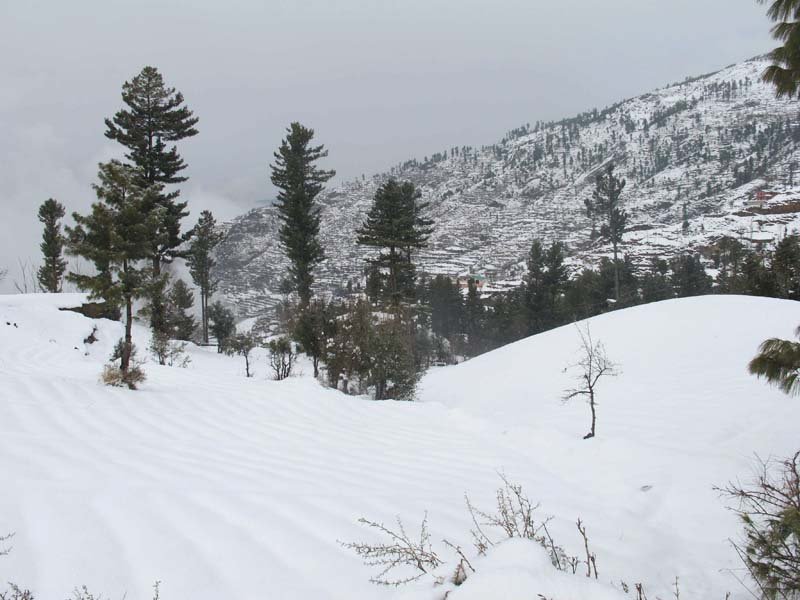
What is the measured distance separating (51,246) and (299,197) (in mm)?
18107

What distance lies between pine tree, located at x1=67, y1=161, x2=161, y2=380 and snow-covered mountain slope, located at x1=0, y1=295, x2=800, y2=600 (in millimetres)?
2139

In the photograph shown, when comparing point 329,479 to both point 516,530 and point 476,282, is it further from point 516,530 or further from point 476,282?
point 476,282

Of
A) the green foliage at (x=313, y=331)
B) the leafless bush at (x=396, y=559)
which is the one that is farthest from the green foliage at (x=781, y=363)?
the green foliage at (x=313, y=331)

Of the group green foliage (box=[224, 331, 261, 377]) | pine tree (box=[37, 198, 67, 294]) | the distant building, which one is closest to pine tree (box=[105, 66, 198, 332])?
green foliage (box=[224, 331, 261, 377])

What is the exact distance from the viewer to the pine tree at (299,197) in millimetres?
28125

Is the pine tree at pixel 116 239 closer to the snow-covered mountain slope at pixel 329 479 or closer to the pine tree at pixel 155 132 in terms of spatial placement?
the snow-covered mountain slope at pixel 329 479

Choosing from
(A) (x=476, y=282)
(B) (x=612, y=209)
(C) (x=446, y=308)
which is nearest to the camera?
(B) (x=612, y=209)

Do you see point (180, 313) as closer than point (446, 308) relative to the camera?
Yes

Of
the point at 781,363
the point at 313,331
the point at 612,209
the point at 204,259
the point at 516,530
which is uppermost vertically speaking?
the point at 612,209

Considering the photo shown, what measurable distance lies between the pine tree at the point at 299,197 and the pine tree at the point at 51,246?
15.3 metres

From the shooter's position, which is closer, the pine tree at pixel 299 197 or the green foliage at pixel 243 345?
the green foliage at pixel 243 345

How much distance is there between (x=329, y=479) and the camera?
13.7 ft

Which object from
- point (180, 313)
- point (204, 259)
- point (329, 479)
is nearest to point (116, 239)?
point (329, 479)

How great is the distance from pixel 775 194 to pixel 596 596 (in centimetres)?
17183
